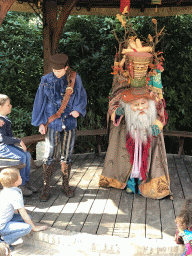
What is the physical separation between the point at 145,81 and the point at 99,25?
12.3 ft

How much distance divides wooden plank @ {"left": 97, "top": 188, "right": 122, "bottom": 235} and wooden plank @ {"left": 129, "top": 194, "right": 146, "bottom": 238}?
20cm

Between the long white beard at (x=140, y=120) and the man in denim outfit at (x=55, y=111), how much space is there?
55 centimetres

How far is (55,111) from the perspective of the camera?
4473 mm

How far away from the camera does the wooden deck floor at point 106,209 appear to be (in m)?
3.78

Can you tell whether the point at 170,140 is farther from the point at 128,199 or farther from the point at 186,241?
the point at 186,241

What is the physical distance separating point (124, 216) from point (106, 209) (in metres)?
0.27

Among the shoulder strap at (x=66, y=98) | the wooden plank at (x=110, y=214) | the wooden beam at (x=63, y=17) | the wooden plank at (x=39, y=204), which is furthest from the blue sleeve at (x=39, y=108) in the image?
the wooden beam at (x=63, y=17)

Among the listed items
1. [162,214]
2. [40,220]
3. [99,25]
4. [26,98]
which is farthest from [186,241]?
A: [99,25]

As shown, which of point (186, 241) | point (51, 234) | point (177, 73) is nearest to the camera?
point (186, 241)

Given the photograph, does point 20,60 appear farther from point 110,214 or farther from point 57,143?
point 110,214

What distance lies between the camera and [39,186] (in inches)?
197

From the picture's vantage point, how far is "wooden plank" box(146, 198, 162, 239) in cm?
367

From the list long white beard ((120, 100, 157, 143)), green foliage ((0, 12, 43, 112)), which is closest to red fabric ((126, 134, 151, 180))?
long white beard ((120, 100, 157, 143))

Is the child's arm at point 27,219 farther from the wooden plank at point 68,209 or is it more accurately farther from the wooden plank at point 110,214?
the wooden plank at point 110,214
